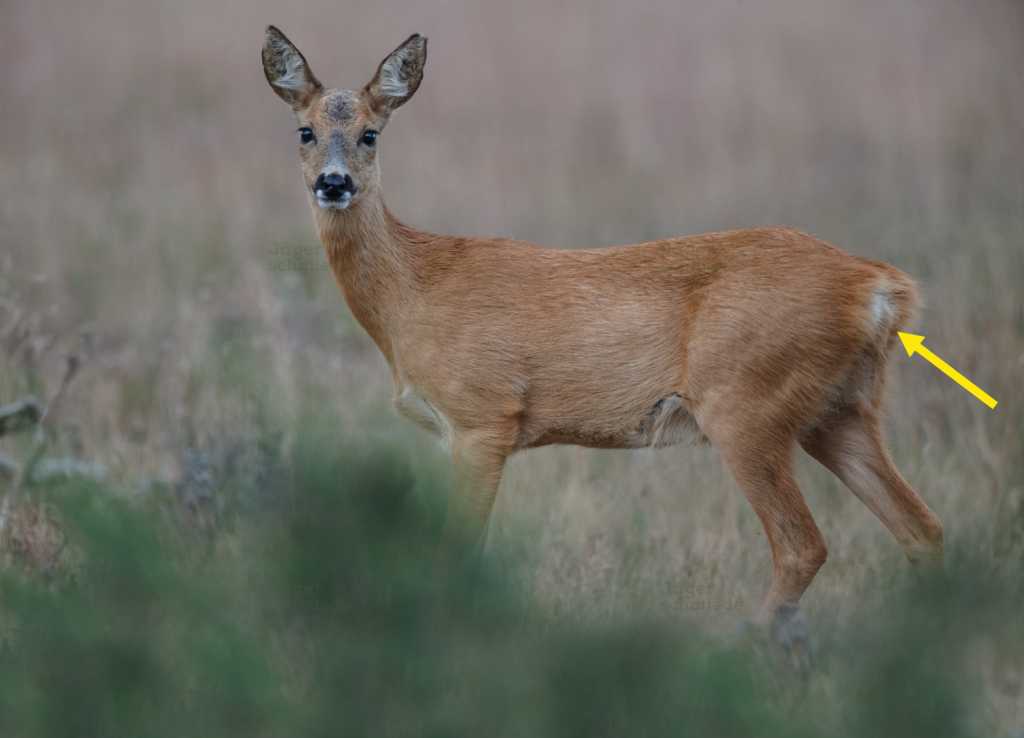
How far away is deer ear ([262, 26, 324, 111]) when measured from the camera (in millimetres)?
7129

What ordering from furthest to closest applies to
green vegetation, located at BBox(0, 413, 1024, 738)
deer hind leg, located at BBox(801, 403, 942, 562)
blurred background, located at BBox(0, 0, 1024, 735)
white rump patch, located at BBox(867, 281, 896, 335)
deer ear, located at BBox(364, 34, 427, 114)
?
1. blurred background, located at BBox(0, 0, 1024, 735)
2. deer ear, located at BBox(364, 34, 427, 114)
3. deer hind leg, located at BBox(801, 403, 942, 562)
4. white rump patch, located at BBox(867, 281, 896, 335)
5. green vegetation, located at BBox(0, 413, 1024, 738)

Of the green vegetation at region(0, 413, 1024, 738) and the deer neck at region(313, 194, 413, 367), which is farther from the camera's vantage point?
the deer neck at region(313, 194, 413, 367)

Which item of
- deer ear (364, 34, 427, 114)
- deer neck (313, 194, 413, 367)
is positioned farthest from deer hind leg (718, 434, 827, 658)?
deer ear (364, 34, 427, 114)

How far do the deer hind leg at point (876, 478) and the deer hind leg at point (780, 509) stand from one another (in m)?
Answer: 0.32

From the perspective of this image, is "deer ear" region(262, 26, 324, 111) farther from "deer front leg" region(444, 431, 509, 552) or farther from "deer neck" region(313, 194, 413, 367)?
"deer front leg" region(444, 431, 509, 552)

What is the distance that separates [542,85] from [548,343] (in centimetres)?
661

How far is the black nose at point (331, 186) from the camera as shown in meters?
6.79

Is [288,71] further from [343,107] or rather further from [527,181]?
[527,181]

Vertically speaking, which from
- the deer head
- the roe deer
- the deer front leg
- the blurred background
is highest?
the deer head

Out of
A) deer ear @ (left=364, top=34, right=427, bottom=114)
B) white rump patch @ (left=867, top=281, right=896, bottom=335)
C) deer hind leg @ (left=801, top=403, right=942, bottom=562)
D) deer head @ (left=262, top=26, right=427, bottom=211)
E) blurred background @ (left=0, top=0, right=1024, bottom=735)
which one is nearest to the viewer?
white rump patch @ (left=867, top=281, right=896, bottom=335)

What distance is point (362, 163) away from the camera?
7.07 metres

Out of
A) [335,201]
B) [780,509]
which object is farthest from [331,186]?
[780,509]

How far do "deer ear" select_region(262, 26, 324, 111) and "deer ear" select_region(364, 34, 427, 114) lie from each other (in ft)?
0.78

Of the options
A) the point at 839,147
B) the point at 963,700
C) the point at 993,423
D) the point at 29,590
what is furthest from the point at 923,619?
the point at 839,147
